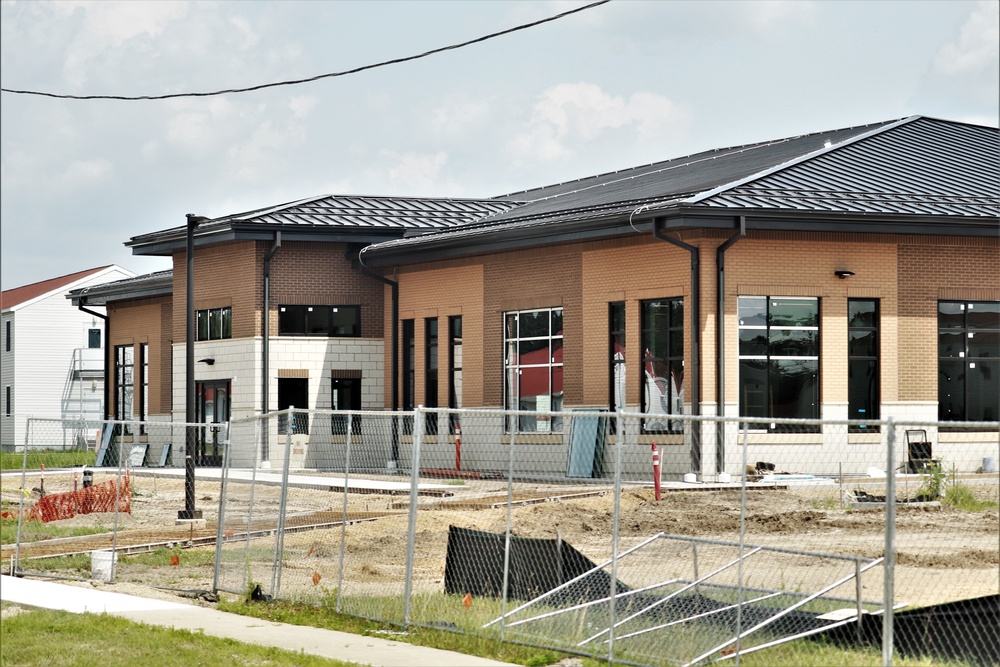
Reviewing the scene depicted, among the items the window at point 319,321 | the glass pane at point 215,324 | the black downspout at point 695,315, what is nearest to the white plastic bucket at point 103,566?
the black downspout at point 695,315

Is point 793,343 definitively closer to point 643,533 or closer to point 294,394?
point 643,533

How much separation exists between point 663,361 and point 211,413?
50.6ft

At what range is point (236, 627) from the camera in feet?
42.1

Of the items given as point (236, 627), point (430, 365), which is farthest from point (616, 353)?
point (236, 627)

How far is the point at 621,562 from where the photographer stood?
674 inches

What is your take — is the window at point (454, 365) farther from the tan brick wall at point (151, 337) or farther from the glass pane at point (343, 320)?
the tan brick wall at point (151, 337)

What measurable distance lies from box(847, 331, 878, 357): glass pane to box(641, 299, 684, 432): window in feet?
11.9

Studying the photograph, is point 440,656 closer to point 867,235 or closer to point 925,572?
point 925,572

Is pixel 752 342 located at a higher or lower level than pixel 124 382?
higher

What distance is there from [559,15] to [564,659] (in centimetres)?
973

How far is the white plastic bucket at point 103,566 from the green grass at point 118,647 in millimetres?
3371

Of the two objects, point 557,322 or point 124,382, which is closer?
point 557,322

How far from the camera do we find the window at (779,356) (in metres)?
28.2

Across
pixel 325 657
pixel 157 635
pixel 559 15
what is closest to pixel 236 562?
pixel 157 635
